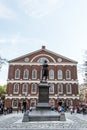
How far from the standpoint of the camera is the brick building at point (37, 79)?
1681 inches

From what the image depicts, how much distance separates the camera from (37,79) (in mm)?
44438

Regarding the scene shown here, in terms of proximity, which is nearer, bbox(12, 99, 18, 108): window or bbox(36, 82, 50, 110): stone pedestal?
bbox(36, 82, 50, 110): stone pedestal

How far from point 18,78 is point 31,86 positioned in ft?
12.8

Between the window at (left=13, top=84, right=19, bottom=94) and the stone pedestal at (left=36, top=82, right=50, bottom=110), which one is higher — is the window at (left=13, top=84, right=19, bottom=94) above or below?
above

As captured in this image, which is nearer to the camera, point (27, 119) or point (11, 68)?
point (27, 119)

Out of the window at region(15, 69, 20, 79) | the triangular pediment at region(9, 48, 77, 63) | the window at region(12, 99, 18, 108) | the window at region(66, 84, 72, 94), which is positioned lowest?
the window at region(12, 99, 18, 108)

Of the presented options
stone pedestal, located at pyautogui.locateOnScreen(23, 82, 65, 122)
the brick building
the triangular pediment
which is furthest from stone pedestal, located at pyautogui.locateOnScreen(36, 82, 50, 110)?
the triangular pediment

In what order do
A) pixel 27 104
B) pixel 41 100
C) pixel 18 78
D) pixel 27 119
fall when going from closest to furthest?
1. pixel 27 119
2. pixel 41 100
3. pixel 27 104
4. pixel 18 78

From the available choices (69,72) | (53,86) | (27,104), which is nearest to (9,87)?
(27,104)

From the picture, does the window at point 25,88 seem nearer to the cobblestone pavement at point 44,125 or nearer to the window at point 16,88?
the window at point 16,88

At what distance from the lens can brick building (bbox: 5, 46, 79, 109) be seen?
42.7 metres

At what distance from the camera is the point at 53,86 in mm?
43875

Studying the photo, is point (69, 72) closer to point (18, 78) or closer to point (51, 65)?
point (51, 65)

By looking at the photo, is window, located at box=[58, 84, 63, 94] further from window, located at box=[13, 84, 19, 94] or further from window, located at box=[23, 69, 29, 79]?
window, located at box=[13, 84, 19, 94]
